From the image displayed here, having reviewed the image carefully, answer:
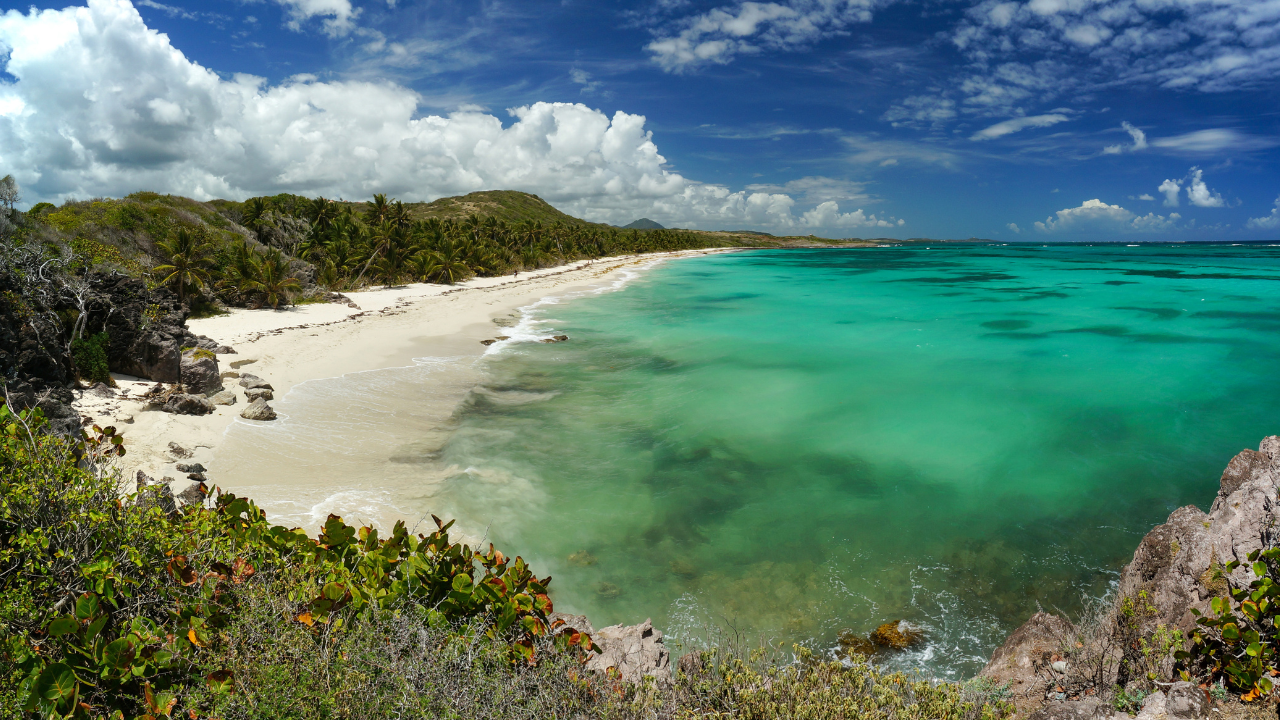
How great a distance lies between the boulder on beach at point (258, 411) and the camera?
36.4ft

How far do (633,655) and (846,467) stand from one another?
8.00 metres

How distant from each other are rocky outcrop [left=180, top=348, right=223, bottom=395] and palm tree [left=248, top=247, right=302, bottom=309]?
44.2 feet

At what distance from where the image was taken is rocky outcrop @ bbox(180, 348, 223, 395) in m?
11.8

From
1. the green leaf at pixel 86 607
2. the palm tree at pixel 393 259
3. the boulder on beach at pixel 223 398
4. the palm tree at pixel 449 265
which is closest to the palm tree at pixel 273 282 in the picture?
the palm tree at pixel 393 259

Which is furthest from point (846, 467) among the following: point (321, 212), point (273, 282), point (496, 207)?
point (496, 207)

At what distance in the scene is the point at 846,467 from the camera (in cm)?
1138

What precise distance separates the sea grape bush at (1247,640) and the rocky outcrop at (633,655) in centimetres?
367

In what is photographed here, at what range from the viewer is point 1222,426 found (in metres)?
13.8

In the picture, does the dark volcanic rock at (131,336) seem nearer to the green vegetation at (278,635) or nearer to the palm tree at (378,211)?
the green vegetation at (278,635)

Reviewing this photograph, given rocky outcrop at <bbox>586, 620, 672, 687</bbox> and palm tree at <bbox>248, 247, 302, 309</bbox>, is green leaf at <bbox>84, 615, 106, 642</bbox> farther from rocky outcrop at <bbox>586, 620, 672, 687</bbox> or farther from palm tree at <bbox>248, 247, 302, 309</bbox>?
palm tree at <bbox>248, 247, 302, 309</bbox>

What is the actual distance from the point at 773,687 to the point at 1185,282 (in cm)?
6706

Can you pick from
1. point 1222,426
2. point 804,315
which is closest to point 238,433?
point 1222,426

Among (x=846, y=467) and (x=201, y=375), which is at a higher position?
(x=201, y=375)

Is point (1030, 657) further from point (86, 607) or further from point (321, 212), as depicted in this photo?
point (321, 212)
